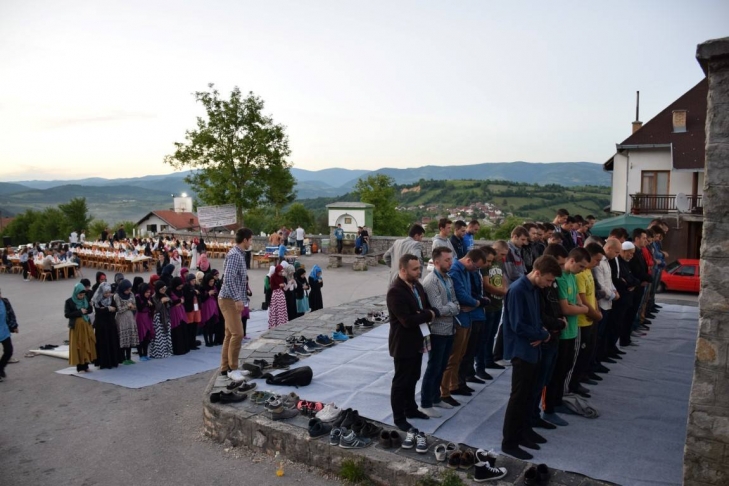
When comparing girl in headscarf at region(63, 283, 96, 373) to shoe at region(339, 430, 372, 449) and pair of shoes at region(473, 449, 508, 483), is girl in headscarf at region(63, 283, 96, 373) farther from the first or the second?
pair of shoes at region(473, 449, 508, 483)

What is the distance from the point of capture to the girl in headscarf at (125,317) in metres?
8.41

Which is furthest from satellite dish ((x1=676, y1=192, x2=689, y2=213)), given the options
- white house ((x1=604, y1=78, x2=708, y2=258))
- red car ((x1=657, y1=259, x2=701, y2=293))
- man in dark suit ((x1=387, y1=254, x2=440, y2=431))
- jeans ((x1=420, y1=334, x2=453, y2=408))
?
man in dark suit ((x1=387, y1=254, x2=440, y2=431))

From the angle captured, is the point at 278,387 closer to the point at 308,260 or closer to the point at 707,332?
the point at 707,332

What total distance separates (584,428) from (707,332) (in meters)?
2.01

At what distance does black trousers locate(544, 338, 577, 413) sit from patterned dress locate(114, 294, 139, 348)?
663cm

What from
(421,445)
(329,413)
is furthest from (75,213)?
(421,445)

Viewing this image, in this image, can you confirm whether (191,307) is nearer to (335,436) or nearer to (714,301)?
(335,436)

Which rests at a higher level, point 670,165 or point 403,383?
point 670,165

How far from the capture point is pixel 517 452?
4.52m

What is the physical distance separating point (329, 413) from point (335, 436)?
46 cm

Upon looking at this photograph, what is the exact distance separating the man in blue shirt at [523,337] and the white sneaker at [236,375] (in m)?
3.35

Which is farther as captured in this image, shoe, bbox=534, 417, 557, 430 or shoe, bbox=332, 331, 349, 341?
shoe, bbox=332, 331, 349, 341

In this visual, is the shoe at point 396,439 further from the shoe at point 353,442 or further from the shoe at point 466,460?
the shoe at point 466,460

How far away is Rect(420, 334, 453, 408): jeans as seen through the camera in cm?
535
